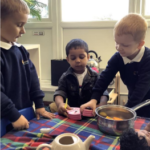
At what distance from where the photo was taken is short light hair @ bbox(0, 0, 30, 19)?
393mm

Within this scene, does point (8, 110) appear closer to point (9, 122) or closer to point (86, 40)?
point (9, 122)

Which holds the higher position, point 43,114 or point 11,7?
point 11,7

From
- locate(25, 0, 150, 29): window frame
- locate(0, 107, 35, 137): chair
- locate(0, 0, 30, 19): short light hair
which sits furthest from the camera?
locate(25, 0, 150, 29): window frame

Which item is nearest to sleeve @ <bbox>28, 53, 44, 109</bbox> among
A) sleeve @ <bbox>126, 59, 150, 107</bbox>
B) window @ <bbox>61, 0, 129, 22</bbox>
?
sleeve @ <bbox>126, 59, 150, 107</bbox>

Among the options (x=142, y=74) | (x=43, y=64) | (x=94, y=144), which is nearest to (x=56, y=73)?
(x=43, y=64)

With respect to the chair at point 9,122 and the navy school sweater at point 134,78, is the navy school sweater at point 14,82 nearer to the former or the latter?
the chair at point 9,122

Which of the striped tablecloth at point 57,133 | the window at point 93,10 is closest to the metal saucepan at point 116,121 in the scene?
the striped tablecloth at point 57,133

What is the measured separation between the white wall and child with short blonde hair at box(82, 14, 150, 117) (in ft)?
3.29

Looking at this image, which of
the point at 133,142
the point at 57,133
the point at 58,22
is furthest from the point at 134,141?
the point at 58,22

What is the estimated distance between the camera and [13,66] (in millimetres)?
501

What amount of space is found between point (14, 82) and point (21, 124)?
5.1 inches

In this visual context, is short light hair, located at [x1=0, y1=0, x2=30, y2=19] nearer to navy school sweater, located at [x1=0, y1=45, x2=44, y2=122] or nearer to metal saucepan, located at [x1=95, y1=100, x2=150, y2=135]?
navy school sweater, located at [x1=0, y1=45, x2=44, y2=122]

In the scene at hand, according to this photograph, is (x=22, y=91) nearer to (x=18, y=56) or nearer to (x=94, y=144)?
(x=18, y=56)

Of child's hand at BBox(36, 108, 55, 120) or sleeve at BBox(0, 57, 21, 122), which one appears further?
child's hand at BBox(36, 108, 55, 120)
